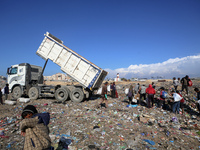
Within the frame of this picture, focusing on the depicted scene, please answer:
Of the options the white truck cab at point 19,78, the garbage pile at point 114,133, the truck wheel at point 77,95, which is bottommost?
the garbage pile at point 114,133

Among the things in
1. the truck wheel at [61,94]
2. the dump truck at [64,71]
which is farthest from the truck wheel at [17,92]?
the truck wheel at [61,94]

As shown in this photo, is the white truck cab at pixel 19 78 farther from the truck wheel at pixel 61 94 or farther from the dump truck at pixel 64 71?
the truck wheel at pixel 61 94

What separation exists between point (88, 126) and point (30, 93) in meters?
6.18

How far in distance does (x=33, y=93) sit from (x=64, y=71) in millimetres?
2907

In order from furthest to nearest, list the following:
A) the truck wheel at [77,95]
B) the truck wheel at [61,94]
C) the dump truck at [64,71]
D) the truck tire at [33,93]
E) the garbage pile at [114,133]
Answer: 1. the truck tire at [33,93]
2. the truck wheel at [61,94]
3. the truck wheel at [77,95]
4. the dump truck at [64,71]
5. the garbage pile at [114,133]

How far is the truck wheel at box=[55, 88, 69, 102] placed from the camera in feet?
26.9

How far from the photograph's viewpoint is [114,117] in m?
5.65

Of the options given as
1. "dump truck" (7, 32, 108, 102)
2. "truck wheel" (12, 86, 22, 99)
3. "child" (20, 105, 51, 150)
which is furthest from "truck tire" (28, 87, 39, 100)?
"child" (20, 105, 51, 150)

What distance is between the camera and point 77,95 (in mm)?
8117

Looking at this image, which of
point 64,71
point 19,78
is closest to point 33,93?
point 19,78

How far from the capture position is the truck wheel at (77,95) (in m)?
8.02

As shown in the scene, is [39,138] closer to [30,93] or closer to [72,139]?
[72,139]

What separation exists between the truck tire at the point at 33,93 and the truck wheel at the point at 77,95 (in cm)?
263

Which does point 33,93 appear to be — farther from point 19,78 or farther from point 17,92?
point 19,78
